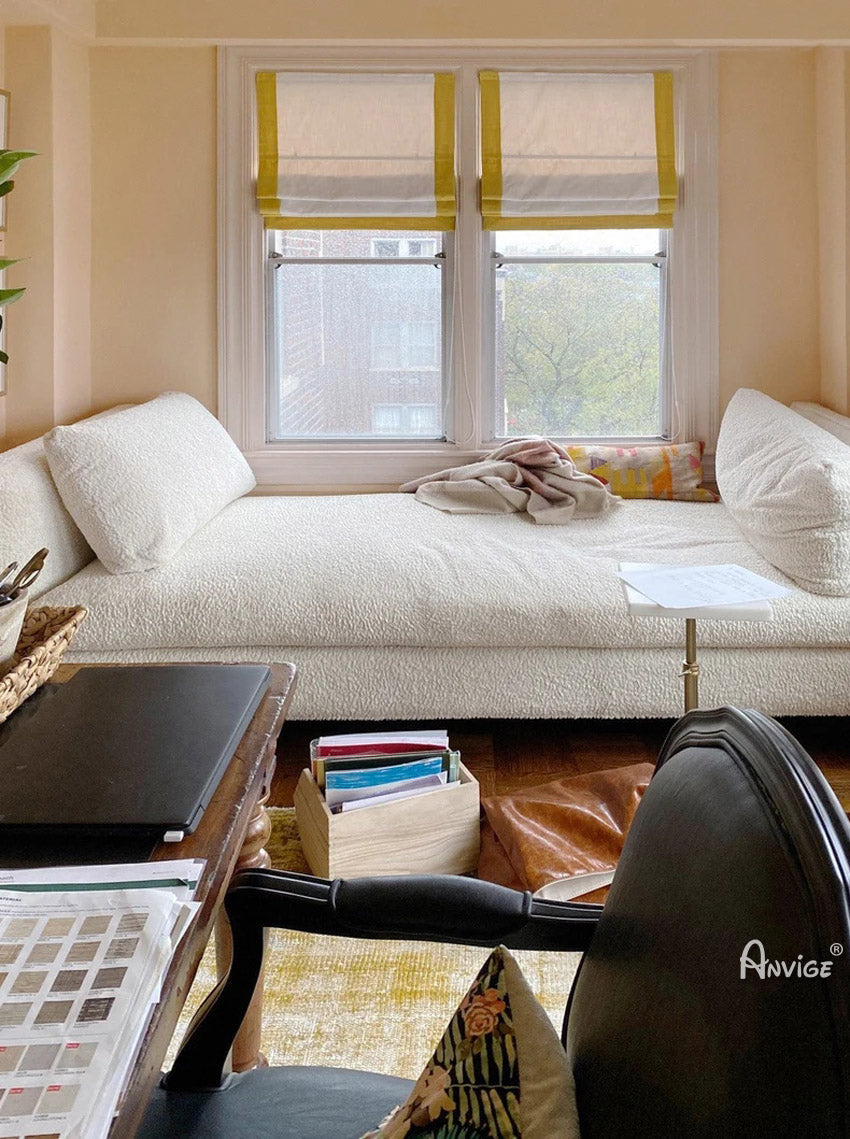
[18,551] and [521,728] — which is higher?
[18,551]

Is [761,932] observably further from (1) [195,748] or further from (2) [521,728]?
(2) [521,728]

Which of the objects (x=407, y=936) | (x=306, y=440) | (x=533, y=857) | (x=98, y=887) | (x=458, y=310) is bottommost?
(x=533, y=857)

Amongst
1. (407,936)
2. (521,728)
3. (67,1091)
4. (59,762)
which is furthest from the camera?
(521,728)

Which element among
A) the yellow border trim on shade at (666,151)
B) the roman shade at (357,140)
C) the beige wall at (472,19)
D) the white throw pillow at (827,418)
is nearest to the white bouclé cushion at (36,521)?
the roman shade at (357,140)

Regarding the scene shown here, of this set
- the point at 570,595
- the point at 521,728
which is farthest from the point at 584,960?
the point at 521,728

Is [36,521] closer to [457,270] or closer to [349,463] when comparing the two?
[349,463]

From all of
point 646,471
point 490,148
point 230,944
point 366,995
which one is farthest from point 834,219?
point 230,944

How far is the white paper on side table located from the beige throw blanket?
1.12 metres

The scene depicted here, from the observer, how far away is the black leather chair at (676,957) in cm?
53

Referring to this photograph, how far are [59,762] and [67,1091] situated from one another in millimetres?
536

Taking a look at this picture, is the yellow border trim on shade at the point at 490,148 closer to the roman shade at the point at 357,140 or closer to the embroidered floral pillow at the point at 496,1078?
the roman shade at the point at 357,140

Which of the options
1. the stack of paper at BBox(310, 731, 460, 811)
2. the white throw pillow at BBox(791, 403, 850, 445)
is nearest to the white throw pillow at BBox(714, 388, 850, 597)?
the white throw pillow at BBox(791, 403, 850, 445)

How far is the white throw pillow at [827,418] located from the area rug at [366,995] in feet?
7.13

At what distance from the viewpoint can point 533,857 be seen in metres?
2.30
